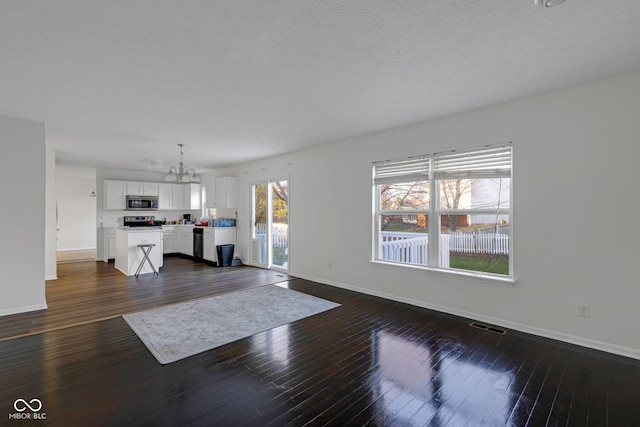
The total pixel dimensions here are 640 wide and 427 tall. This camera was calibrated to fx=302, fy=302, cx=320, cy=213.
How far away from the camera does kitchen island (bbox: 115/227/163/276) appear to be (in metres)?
6.15

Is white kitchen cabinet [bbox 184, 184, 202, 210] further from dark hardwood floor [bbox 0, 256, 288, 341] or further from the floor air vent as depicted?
the floor air vent

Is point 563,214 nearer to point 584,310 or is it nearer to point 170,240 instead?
point 584,310

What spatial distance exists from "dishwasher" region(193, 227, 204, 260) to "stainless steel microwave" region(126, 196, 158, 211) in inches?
61.1

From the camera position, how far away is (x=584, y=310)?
9.70 feet

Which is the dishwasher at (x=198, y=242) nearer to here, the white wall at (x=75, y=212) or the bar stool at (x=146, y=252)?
the bar stool at (x=146, y=252)

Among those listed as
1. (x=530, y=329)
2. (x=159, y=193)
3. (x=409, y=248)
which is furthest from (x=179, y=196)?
(x=530, y=329)

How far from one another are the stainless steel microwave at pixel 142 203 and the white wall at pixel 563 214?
7.25 metres

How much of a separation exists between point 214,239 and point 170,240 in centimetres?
243

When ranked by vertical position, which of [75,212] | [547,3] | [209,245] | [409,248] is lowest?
[209,245]

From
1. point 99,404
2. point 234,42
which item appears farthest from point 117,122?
point 99,404

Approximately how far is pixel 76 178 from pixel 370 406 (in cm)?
1203

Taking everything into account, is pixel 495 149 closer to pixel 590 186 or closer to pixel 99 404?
pixel 590 186

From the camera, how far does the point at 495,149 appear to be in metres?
3.55

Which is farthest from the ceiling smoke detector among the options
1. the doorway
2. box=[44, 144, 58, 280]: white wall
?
box=[44, 144, 58, 280]: white wall
